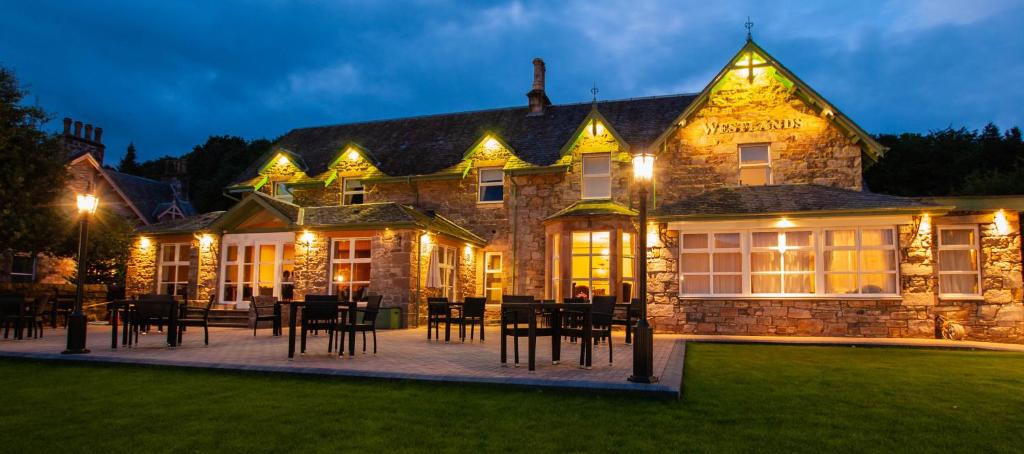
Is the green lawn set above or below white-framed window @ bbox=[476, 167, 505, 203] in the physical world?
below

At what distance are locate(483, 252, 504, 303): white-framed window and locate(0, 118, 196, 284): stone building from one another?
55.3 feet

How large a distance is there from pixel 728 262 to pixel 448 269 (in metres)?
8.31

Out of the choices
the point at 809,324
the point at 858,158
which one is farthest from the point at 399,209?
the point at 858,158

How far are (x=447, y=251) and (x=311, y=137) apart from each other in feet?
34.8

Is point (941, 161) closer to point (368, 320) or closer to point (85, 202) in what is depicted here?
point (368, 320)

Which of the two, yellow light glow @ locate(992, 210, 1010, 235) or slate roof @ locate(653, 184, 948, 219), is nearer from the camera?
yellow light glow @ locate(992, 210, 1010, 235)

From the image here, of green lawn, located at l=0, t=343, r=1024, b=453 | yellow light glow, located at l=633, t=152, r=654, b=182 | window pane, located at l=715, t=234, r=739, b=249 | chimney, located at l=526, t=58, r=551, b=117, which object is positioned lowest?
green lawn, located at l=0, t=343, r=1024, b=453

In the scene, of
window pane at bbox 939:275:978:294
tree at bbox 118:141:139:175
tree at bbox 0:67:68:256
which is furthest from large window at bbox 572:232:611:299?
tree at bbox 118:141:139:175

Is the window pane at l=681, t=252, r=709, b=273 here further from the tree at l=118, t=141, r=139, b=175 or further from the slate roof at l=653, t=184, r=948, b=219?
the tree at l=118, t=141, r=139, b=175

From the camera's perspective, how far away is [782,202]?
53.3 ft

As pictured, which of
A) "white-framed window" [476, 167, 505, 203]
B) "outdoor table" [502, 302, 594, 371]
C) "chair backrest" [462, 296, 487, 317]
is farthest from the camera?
"white-framed window" [476, 167, 505, 203]

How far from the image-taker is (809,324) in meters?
15.6

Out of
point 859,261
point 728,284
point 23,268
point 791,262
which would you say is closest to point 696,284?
point 728,284

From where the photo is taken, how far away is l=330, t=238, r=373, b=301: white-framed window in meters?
18.6
